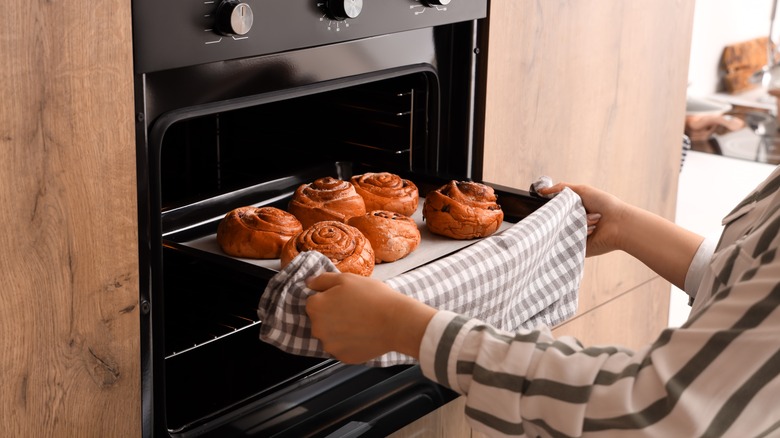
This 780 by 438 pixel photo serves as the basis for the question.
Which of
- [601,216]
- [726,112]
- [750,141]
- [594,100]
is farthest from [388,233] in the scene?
[726,112]

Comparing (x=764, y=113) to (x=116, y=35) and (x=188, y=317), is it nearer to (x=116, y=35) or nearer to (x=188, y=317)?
(x=188, y=317)

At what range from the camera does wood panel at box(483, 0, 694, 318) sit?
5.01 feet

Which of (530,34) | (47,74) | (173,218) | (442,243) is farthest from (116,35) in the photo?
(530,34)

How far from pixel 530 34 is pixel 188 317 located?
27.6 inches

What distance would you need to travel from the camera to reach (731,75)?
152 inches

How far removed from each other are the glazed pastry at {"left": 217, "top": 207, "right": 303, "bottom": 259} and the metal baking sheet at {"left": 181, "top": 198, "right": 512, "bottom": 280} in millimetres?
13

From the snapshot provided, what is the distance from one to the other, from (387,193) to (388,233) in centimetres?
14

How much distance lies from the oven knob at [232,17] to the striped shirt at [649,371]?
0.39m


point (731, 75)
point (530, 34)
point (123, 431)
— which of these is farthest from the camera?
point (731, 75)

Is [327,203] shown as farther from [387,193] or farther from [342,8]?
[342,8]

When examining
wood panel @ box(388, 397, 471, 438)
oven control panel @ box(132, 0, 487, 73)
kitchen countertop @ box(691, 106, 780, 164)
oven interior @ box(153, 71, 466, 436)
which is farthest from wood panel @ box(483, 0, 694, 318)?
kitchen countertop @ box(691, 106, 780, 164)

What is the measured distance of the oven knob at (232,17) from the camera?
3.38 ft

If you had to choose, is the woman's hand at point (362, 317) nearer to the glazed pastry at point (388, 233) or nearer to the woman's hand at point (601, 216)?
the glazed pastry at point (388, 233)

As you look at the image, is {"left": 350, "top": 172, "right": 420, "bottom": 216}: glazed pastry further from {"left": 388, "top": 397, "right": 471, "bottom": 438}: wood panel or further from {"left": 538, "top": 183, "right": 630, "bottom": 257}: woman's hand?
{"left": 388, "top": 397, "right": 471, "bottom": 438}: wood panel
